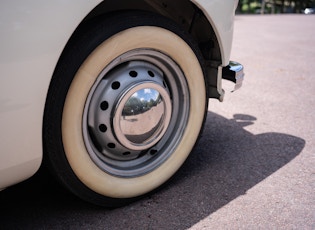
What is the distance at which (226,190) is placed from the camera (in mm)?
2154

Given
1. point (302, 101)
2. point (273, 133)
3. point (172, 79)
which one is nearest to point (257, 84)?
point (302, 101)

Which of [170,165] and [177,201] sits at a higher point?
[170,165]

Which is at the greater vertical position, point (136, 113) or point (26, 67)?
point (26, 67)

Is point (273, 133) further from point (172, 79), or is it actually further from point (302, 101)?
point (172, 79)

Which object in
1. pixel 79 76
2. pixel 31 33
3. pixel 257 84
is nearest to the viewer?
pixel 31 33

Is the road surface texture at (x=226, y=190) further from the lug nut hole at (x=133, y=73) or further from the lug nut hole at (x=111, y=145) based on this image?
the lug nut hole at (x=133, y=73)

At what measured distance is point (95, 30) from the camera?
1611 millimetres

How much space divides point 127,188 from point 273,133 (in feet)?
5.06

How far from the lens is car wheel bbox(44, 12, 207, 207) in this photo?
→ 5.22 feet

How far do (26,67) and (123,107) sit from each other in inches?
22.5

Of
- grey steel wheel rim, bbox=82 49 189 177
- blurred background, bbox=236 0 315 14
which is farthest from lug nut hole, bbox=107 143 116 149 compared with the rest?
blurred background, bbox=236 0 315 14

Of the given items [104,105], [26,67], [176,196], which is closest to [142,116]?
[104,105]

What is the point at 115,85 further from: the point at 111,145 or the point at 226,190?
the point at 226,190

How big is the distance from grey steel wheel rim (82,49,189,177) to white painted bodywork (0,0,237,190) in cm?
30
